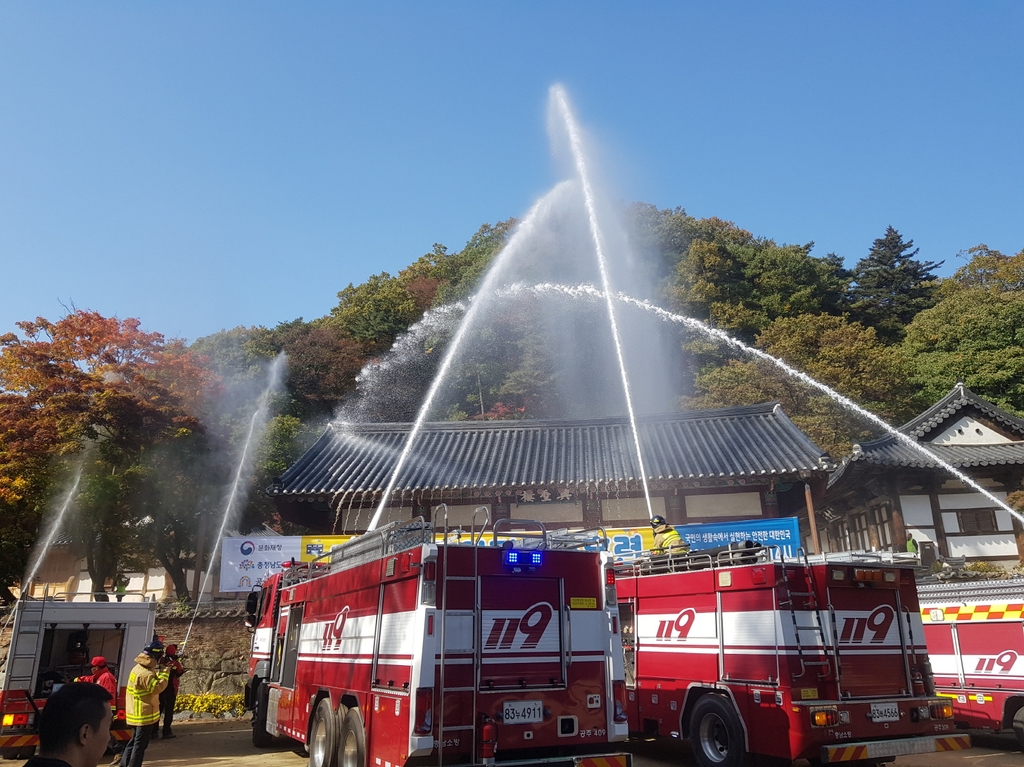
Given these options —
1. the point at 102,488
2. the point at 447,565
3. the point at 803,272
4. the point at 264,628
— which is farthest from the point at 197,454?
the point at 803,272

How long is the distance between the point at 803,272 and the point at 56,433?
5203cm

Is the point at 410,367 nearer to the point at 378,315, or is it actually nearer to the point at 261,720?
the point at 378,315

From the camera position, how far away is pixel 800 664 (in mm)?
8352

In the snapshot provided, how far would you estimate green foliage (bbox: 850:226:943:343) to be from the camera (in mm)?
56500

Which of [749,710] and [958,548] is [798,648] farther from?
[958,548]

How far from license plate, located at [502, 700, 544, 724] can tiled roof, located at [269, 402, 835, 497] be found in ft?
42.8

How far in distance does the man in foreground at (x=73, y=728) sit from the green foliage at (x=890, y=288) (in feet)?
190

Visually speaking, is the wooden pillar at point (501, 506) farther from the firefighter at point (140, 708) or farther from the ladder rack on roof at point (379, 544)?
the firefighter at point (140, 708)

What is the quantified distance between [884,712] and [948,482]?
66.0ft

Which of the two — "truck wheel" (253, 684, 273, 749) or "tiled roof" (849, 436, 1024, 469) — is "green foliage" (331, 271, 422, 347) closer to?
"tiled roof" (849, 436, 1024, 469)

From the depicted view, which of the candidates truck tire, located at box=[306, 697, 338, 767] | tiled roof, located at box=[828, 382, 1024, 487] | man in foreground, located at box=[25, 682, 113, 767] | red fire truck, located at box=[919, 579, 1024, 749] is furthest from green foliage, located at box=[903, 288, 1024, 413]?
man in foreground, located at box=[25, 682, 113, 767]

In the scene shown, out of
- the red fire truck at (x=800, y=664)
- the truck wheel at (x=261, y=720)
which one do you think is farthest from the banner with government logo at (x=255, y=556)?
the red fire truck at (x=800, y=664)

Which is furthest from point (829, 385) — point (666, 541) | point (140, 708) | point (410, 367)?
point (140, 708)

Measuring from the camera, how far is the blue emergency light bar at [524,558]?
7.62 meters
